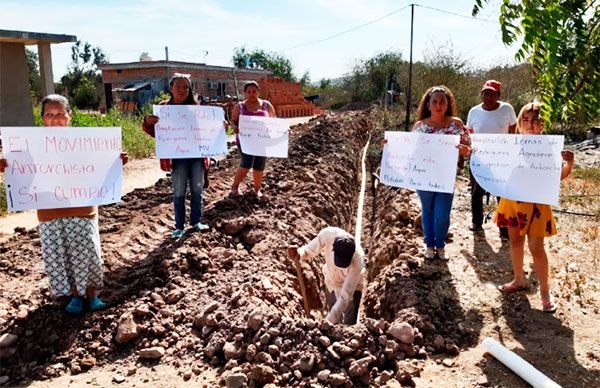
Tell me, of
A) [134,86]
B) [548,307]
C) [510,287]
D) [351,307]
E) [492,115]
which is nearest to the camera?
[548,307]

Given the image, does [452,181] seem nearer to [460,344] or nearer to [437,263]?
[437,263]

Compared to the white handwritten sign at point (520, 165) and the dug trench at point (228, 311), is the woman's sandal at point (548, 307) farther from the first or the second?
the white handwritten sign at point (520, 165)

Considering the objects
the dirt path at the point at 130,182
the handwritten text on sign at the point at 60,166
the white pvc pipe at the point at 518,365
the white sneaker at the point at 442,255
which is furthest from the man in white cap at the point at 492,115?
the dirt path at the point at 130,182

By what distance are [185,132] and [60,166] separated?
5.23 feet


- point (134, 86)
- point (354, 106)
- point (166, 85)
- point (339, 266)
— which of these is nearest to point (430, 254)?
point (339, 266)

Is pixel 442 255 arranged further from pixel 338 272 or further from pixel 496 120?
pixel 496 120

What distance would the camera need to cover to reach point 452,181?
4.42 metres

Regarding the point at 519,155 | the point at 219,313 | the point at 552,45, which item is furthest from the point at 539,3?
the point at 219,313

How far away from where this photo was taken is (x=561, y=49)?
254cm

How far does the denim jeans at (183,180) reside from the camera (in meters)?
4.96

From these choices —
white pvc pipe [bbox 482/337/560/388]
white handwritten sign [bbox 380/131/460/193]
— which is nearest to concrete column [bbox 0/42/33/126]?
white handwritten sign [bbox 380/131/460/193]

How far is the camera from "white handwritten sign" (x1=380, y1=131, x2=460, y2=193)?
445 cm

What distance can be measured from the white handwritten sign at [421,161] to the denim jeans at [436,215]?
0.15m

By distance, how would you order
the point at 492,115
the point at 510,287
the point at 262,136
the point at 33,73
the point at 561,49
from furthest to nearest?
the point at 33,73, the point at 262,136, the point at 492,115, the point at 510,287, the point at 561,49
